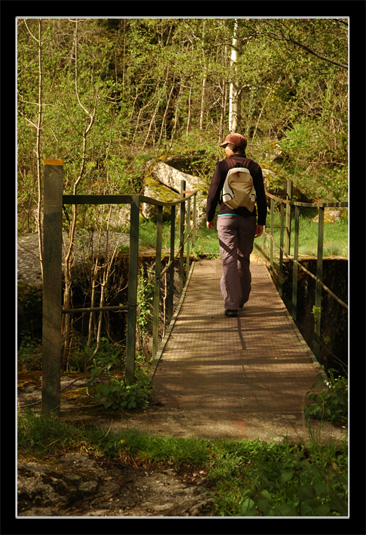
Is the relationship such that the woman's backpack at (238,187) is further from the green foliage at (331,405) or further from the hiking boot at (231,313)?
the green foliage at (331,405)

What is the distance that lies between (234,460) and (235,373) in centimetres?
175

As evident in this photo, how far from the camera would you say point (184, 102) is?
20.0 metres

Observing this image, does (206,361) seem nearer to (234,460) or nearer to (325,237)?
Answer: (234,460)

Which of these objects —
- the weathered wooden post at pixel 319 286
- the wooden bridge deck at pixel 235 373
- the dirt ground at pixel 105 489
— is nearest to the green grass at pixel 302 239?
the wooden bridge deck at pixel 235 373

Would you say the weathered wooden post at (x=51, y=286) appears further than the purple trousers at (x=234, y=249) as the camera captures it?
No

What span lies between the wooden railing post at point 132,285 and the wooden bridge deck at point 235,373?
1.04ft

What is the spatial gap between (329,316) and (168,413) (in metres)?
6.24

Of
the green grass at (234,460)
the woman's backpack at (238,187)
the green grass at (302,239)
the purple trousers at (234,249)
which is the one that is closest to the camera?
the green grass at (234,460)

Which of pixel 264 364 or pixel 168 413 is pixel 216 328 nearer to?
pixel 264 364

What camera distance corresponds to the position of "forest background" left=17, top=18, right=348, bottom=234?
25.1 ft

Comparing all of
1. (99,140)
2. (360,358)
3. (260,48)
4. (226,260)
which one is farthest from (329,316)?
(360,358)

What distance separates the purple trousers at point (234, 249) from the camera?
6.49 metres

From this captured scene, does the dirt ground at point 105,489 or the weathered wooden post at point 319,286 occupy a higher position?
the weathered wooden post at point 319,286

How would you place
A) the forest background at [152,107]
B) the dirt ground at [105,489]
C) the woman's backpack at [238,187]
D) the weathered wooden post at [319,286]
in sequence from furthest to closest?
the forest background at [152,107] → the woman's backpack at [238,187] → the weathered wooden post at [319,286] → the dirt ground at [105,489]
